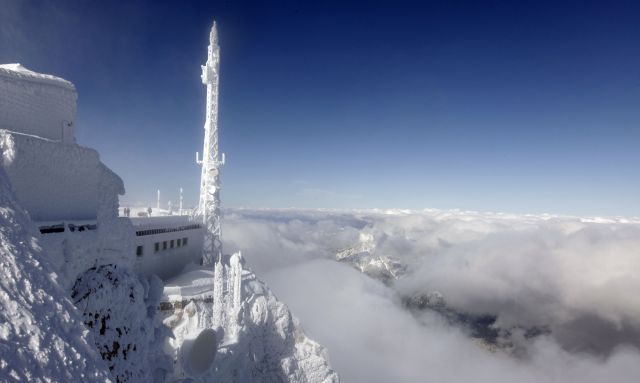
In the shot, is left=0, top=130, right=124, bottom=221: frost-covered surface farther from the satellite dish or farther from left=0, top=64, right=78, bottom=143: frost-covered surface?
the satellite dish

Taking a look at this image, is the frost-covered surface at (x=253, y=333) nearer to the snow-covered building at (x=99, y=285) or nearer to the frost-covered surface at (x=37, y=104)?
the snow-covered building at (x=99, y=285)

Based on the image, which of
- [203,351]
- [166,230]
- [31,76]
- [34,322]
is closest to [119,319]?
[34,322]

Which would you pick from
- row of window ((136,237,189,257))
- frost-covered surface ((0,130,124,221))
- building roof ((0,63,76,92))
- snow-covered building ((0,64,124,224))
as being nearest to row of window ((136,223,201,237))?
row of window ((136,237,189,257))

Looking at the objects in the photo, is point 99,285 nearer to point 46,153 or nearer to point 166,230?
point 46,153

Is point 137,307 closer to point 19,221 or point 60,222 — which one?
point 60,222

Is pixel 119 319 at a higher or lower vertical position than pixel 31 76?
lower

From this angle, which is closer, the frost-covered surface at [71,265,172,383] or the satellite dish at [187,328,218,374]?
the frost-covered surface at [71,265,172,383]

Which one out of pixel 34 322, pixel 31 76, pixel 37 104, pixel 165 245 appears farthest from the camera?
pixel 165 245
